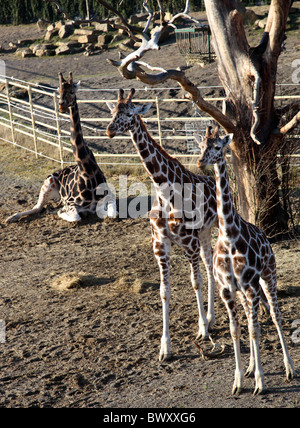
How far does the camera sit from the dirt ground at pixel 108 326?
5.24 meters

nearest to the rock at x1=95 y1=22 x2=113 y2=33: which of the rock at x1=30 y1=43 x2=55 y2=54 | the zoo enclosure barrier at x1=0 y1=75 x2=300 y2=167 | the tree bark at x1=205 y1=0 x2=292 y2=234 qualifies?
the rock at x1=30 y1=43 x2=55 y2=54

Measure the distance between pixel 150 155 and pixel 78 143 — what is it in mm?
3910

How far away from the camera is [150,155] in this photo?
5930 millimetres

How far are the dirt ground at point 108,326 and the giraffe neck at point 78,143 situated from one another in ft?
3.14

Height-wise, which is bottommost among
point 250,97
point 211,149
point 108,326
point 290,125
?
point 108,326

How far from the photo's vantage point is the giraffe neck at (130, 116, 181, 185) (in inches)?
231

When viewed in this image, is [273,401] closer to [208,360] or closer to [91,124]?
[208,360]

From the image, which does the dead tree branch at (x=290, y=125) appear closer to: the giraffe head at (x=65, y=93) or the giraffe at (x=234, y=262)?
the giraffe at (x=234, y=262)

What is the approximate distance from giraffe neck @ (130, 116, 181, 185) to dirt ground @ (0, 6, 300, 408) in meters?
1.71

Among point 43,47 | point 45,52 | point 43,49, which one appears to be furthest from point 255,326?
point 43,47

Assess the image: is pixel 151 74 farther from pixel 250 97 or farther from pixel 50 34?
pixel 50 34

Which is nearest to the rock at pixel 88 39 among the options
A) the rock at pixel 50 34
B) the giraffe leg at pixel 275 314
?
the rock at pixel 50 34

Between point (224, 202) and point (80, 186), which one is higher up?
point (224, 202)

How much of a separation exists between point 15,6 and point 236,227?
25.8 metres
